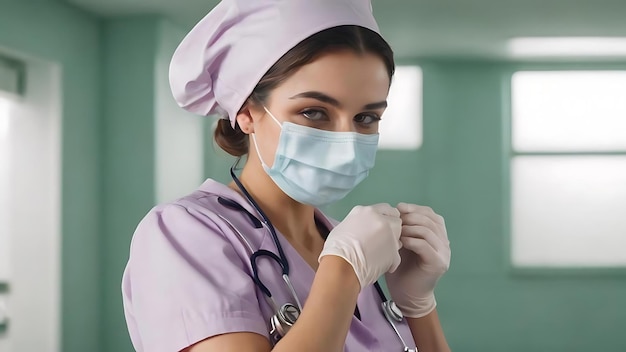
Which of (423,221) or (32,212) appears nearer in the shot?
(423,221)

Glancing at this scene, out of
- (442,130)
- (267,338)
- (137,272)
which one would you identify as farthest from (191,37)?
(442,130)

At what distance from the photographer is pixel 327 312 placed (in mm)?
886

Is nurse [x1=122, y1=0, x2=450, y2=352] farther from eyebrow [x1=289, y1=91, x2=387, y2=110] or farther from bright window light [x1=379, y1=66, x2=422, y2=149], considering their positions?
bright window light [x1=379, y1=66, x2=422, y2=149]

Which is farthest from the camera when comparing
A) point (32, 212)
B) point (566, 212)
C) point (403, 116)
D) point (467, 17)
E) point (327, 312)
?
point (566, 212)

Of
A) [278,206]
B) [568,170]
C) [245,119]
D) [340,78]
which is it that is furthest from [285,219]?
[568,170]

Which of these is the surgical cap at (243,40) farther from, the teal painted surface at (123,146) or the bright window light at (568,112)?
the bright window light at (568,112)

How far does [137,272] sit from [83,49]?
354cm

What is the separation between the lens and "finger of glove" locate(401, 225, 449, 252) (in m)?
1.15

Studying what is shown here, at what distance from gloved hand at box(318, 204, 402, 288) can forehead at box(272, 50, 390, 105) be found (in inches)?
6.6

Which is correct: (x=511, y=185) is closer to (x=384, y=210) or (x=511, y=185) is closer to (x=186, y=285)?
(x=384, y=210)

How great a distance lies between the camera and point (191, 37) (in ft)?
3.85

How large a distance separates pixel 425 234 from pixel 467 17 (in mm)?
3485

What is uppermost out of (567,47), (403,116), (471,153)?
(567,47)

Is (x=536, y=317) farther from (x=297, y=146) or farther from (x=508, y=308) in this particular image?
(x=297, y=146)
